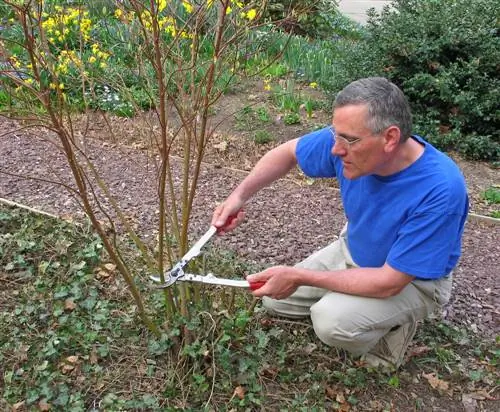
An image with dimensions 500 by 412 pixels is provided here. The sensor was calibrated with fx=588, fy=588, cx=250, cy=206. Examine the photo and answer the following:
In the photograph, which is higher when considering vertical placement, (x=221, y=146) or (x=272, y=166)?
(x=272, y=166)

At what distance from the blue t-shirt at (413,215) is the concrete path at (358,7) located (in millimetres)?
8778

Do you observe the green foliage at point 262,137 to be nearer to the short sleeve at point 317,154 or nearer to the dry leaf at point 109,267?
the dry leaf at point 109,267

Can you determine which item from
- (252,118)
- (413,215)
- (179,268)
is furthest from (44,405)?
(252,118)

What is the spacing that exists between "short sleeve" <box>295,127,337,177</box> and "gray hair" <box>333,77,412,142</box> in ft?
1.29

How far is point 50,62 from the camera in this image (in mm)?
2166

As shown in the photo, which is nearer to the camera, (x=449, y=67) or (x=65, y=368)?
(x=65, y=368)

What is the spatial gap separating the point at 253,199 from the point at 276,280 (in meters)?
1.90

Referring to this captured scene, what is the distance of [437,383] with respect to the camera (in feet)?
8.61

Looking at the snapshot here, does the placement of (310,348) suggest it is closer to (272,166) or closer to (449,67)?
(272,166)

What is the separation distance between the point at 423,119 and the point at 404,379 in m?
2.99

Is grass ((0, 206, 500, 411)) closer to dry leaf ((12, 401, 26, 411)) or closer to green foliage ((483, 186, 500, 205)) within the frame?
dry leaf ((12, 401, 26, 411))

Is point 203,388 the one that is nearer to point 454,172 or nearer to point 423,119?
point 454,172

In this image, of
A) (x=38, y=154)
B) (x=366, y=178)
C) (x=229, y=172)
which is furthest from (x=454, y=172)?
(x=38, y=154)

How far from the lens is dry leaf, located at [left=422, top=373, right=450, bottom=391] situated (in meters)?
2.61
